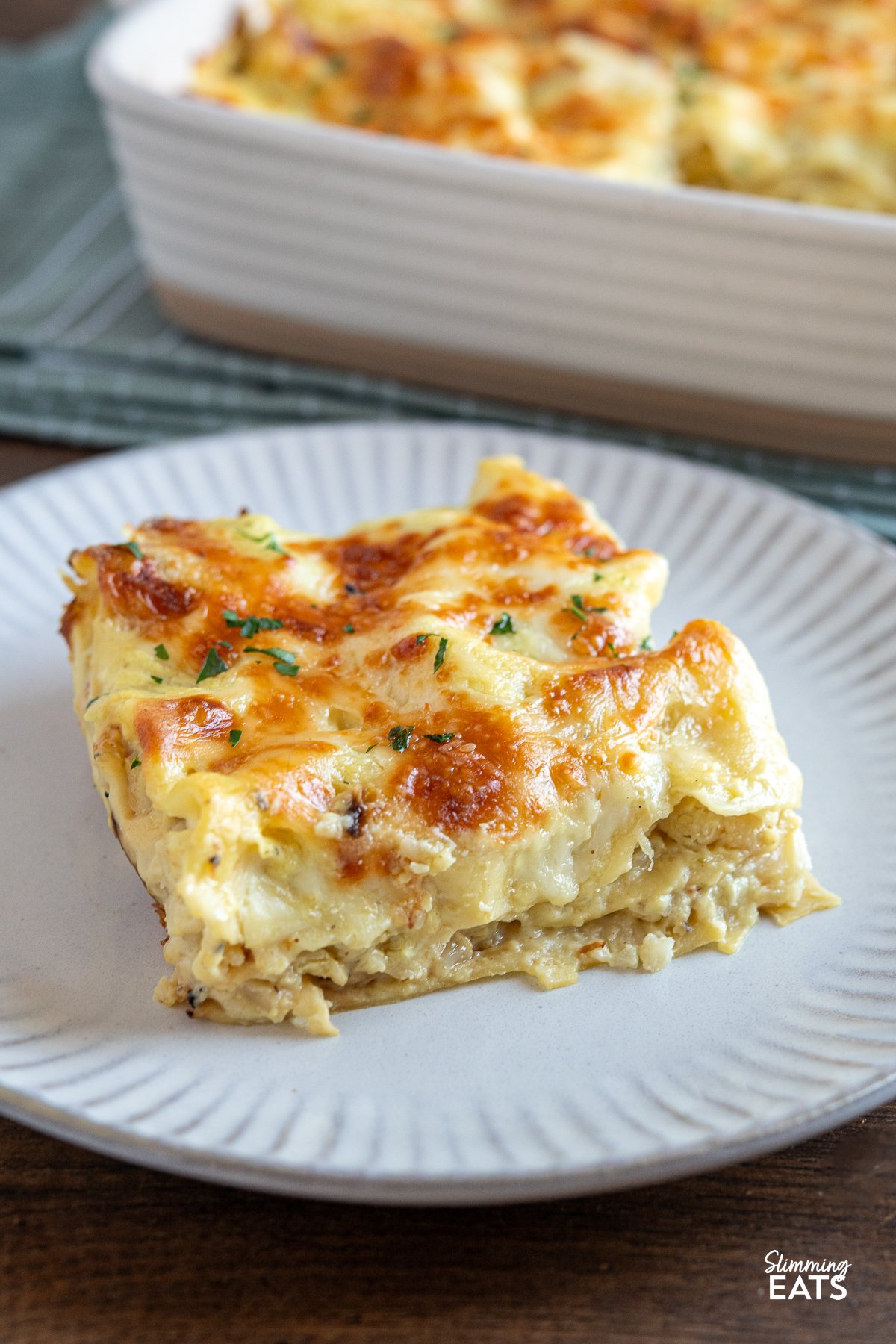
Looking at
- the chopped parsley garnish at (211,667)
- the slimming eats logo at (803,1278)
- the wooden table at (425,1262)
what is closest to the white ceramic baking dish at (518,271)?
the chopped parsley garnish at (211,667)

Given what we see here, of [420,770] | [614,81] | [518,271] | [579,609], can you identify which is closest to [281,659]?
[420,770]

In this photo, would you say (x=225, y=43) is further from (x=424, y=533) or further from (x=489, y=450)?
(x=424, y=533)

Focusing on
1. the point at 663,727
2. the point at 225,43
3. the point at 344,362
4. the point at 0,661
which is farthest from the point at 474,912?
the point at 225,43

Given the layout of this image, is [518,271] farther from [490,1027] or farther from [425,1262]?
[425,1262]

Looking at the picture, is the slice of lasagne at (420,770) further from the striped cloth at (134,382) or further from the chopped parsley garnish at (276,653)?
the striped cloth at (134,382)

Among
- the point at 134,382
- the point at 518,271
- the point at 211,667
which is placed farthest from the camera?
the point at 134,382

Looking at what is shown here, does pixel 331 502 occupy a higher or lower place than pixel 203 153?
lower
